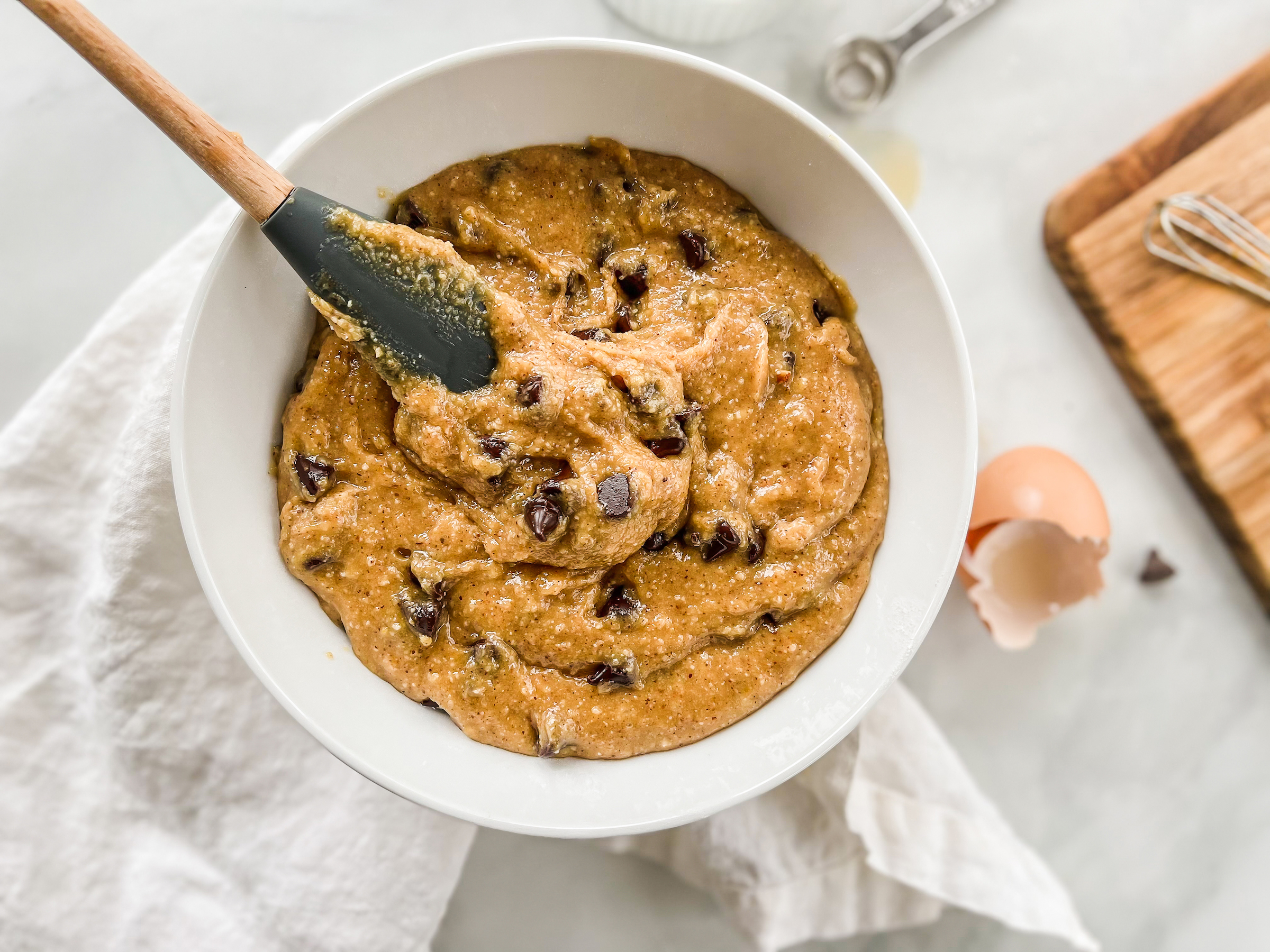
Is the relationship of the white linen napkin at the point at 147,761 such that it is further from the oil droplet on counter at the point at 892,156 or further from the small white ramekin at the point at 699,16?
the oil droplet on counter at the point at 892,156

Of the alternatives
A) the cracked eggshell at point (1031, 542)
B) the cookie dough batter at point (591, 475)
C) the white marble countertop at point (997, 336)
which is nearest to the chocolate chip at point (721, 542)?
the cookie dough batter at point (591, 475)

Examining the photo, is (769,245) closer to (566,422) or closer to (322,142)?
(566,422)

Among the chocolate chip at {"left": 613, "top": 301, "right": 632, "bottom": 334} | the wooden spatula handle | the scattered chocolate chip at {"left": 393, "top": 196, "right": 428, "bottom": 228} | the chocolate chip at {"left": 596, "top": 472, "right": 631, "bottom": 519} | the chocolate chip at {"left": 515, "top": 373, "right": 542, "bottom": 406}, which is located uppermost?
the wooden spatula handle

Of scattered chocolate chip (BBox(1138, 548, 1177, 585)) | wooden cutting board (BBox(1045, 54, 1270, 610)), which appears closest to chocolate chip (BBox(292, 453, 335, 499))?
wooden cutting board (BBox(1045, 54, 1270, 610))

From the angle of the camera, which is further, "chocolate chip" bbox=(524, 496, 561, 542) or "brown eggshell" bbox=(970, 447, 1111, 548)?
"brown eggshell" bbox=(970, 447, 1111, 548)

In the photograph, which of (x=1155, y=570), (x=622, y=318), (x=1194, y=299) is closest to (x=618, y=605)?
(x=622, y=318)

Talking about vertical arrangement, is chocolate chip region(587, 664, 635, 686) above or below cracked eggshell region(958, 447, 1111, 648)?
above

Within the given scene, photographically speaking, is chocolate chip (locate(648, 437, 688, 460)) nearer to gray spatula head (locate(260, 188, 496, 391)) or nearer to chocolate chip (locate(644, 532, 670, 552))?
chocolate chip (locate(644, 532, 670, 552))

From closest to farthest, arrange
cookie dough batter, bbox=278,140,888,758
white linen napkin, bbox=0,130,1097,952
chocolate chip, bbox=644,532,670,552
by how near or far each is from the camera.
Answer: cookie dough batter, bbox=278,140,888,758 < chocolate chip, bbox=644,532,670,552 < white linen napkin, bbox=0,130,1097,952
